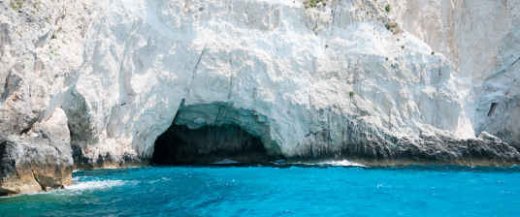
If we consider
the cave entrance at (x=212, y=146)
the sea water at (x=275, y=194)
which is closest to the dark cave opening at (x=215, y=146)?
the cave entrance at (x=212, y=146)

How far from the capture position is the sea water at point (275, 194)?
16.1m

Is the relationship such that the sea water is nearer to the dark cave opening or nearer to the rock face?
the rock face

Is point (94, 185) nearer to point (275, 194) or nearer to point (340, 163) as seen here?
point (275, 194)

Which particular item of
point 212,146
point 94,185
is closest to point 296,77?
point 212,146

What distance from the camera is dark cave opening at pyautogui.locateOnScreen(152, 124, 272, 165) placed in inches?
1400

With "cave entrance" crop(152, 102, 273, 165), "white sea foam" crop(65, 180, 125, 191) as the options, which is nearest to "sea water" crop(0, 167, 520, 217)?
"white sea foam" crop(65, 180, 125, 191)

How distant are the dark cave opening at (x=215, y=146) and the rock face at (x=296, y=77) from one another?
0.59 ft

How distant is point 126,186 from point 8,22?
647 cm

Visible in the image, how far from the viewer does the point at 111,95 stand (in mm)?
28312

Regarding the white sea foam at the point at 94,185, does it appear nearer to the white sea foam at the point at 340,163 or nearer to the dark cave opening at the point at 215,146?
the dark cave opening at the point at 215,146

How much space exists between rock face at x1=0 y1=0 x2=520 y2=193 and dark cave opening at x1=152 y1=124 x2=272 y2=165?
18 centimetres

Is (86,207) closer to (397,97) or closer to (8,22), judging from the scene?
(8,22)

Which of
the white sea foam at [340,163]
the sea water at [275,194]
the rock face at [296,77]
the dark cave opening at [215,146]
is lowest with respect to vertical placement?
the sea water at [275,194]

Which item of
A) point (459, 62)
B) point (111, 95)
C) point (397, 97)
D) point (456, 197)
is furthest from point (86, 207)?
point (459, 62)
